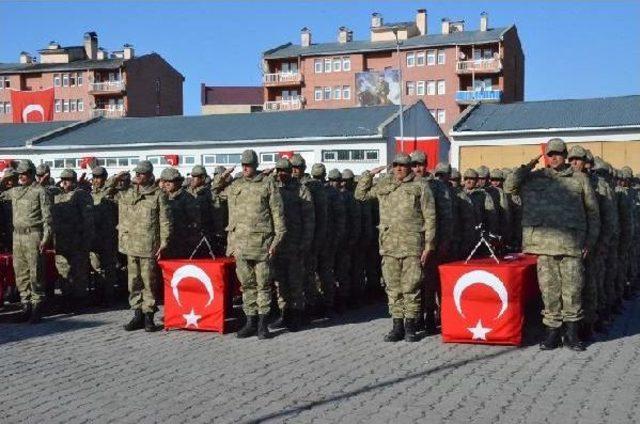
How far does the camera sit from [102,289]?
11.9 m

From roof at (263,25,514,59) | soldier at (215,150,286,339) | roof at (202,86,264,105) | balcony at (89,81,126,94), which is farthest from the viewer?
roof at (202,86,264,105)

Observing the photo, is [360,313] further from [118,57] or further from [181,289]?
[118,57]

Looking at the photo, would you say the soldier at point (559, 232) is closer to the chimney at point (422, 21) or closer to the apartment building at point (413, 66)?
the apartment building at point (413, 66)

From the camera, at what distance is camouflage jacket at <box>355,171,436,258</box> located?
340 inches

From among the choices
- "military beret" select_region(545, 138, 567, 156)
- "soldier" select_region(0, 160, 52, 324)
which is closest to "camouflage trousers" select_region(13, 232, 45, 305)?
"soldier" select_region(0, 160, 52, 324)

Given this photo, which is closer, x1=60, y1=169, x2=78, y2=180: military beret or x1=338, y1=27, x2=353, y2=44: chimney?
x1=60, y1=169, x2=78, y2=180: military beret

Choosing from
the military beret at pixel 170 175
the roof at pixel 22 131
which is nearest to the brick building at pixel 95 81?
the roof at pixel 22 131

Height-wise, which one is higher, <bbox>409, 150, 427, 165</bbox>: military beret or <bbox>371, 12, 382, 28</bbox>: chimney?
<bbox>371, 12, 382, 28</bbox>: chimney

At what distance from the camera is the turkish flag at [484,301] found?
811 cm

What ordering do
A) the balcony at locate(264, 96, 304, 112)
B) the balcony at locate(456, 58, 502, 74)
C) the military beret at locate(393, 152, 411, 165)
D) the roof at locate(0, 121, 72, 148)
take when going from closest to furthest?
the military beret at locate(393, 152, 411, 165), the roof at locate(0, 121, 72, 148), the balcony at locate(456, 58, 502, 74), the balcony at locate(264, 96, 304, 112)

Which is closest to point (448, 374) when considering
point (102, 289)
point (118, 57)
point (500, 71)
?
point (102, 289)

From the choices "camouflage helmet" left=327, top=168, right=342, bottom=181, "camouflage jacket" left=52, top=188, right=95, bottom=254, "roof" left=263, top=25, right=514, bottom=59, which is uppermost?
Answer: "roof" left=263, top=25, right=514, bottom=59

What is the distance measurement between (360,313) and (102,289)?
4.08 meters

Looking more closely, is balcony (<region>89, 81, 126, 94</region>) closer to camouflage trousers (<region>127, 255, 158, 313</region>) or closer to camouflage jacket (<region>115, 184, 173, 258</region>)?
camouflage jacket (<region>115, 184, 173, 258</region>)
